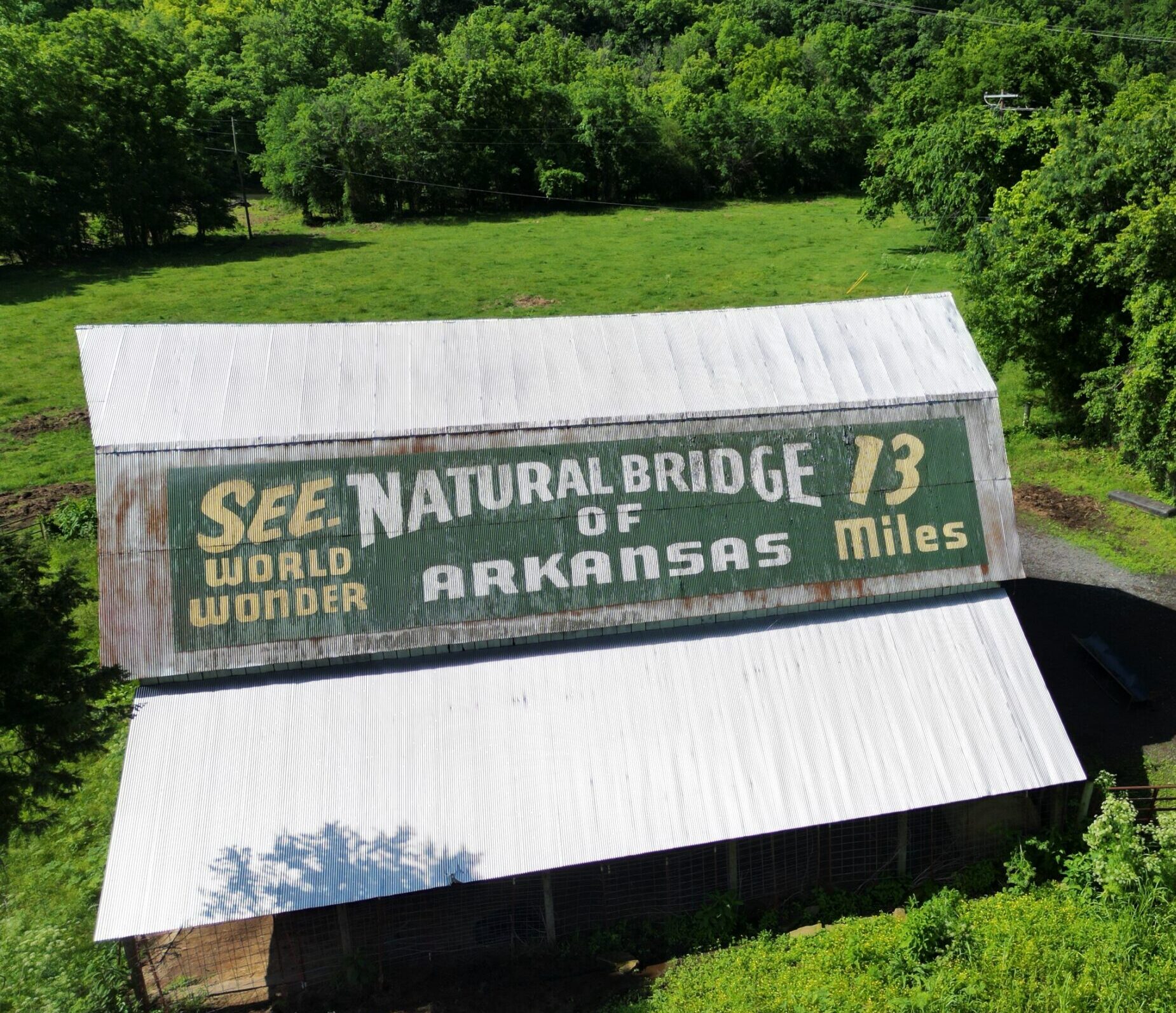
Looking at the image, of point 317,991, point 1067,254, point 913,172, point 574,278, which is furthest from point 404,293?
point 317,991

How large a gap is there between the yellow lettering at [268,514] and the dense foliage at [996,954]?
28.4ft

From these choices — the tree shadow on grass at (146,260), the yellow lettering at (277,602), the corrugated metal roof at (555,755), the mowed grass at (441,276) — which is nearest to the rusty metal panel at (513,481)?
the yellow lettering at (277,602)

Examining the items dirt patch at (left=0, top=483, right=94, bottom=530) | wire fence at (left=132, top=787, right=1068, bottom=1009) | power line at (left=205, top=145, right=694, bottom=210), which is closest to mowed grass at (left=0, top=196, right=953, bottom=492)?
dirt patch at (left=0, top=483, right=94, bottom=530)

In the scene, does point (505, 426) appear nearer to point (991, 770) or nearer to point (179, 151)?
point (991, 770)

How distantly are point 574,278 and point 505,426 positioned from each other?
31.5 metres

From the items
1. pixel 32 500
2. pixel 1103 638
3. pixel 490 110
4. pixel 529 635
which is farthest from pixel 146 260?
pixel 1103 638

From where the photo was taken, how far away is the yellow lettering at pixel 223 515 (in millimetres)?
14125

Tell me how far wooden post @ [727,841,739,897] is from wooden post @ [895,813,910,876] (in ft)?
A: 8.67

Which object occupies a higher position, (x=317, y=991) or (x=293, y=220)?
(x=293, y=220)

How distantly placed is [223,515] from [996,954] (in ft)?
42.3

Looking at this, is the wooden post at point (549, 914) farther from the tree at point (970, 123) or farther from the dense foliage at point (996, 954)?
the tree at point (970, 123)

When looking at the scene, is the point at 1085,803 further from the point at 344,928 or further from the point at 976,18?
the point at 976,18

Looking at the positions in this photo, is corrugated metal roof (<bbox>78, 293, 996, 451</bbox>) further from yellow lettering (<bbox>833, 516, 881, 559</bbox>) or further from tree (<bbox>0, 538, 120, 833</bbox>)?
tree (<bbox>0, 538, 120, 833</bbox>)

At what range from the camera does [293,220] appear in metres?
59.2
